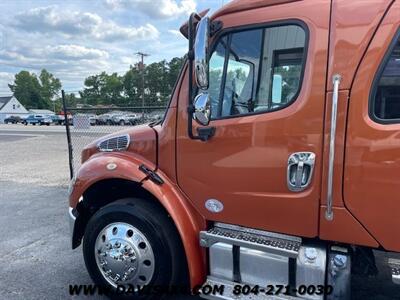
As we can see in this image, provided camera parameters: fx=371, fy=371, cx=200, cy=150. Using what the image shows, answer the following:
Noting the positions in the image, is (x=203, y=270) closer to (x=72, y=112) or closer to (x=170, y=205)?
(x=170, y=205)

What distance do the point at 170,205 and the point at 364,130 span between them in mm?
1476

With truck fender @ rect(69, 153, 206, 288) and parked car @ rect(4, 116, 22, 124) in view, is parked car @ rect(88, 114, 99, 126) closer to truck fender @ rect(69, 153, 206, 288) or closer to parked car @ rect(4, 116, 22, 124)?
truck fender @ rect(69, 153, 206, 288)

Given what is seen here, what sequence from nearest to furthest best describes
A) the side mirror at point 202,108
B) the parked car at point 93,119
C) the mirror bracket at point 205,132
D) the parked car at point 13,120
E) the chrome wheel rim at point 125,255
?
the side mirror at point 202,108
the mirror bracket at point 205,132
the chrome wheel rim at point 125,255
the parked car at point 93,119
the parked car at point 13,120

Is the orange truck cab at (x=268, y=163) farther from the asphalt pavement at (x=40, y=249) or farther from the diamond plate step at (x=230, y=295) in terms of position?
the asphalt pavement at (x=40, y=249)

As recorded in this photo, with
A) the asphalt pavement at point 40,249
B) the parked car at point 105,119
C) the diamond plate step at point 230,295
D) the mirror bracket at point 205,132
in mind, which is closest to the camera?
the diamond plate step at point 230,295

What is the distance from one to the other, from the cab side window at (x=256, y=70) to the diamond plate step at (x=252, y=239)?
2.83 feet

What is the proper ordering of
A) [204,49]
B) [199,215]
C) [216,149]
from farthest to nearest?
[199,215]
[216,149]
[204,49]

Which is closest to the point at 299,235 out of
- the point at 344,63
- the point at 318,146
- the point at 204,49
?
the point at 318,146

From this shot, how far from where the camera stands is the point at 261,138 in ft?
8.24

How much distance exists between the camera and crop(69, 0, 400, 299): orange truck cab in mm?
2223

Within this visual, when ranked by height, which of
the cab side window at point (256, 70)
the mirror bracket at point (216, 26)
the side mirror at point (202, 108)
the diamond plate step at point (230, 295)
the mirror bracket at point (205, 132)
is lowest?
the diamond plate step at point (230, 295)

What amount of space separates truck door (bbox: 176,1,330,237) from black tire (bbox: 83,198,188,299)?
0.34 m

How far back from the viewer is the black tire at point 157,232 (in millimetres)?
2922

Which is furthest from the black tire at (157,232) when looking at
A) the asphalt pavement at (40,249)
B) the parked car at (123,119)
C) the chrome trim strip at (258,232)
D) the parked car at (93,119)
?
the parked car at (93,119)
